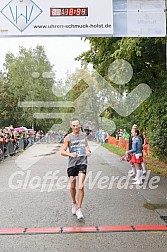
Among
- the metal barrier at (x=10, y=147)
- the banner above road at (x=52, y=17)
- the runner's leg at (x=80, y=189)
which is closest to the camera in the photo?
the runner's leg at (x=80, y=189)

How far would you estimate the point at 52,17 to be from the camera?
351 inches

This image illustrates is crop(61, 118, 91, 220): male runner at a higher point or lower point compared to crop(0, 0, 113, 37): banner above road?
lower

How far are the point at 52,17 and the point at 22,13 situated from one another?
2.28 feet

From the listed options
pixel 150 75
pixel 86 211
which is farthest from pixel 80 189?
pixel 150 75

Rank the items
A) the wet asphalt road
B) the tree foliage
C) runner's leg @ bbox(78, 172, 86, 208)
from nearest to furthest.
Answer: the wet asphalt road, runner's leg @ bbox(78, 172, 86, 208), the tree foliage

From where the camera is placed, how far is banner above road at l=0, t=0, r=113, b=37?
29.1 ft

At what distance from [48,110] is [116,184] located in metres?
48.5

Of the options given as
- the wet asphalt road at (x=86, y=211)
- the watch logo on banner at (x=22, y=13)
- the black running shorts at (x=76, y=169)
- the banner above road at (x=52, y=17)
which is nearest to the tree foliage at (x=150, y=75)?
the wet asphalt road at (x=86, y=211)

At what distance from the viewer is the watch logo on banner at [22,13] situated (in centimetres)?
888

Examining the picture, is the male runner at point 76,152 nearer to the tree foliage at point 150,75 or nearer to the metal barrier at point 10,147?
the tree foliage at point 150,75

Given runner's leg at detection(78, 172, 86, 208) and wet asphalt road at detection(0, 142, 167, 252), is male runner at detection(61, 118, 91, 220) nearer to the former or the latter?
runner's leg at detection(78, 172, 86, 208)

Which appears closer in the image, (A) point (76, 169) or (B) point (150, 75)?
(A) point (76, 169)

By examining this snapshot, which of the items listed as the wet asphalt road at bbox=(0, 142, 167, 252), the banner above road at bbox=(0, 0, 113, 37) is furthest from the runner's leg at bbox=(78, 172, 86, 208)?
the banner above road at bbox=(0, 0, 113, 37)

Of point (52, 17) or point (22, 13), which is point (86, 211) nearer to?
point (52, 17)
